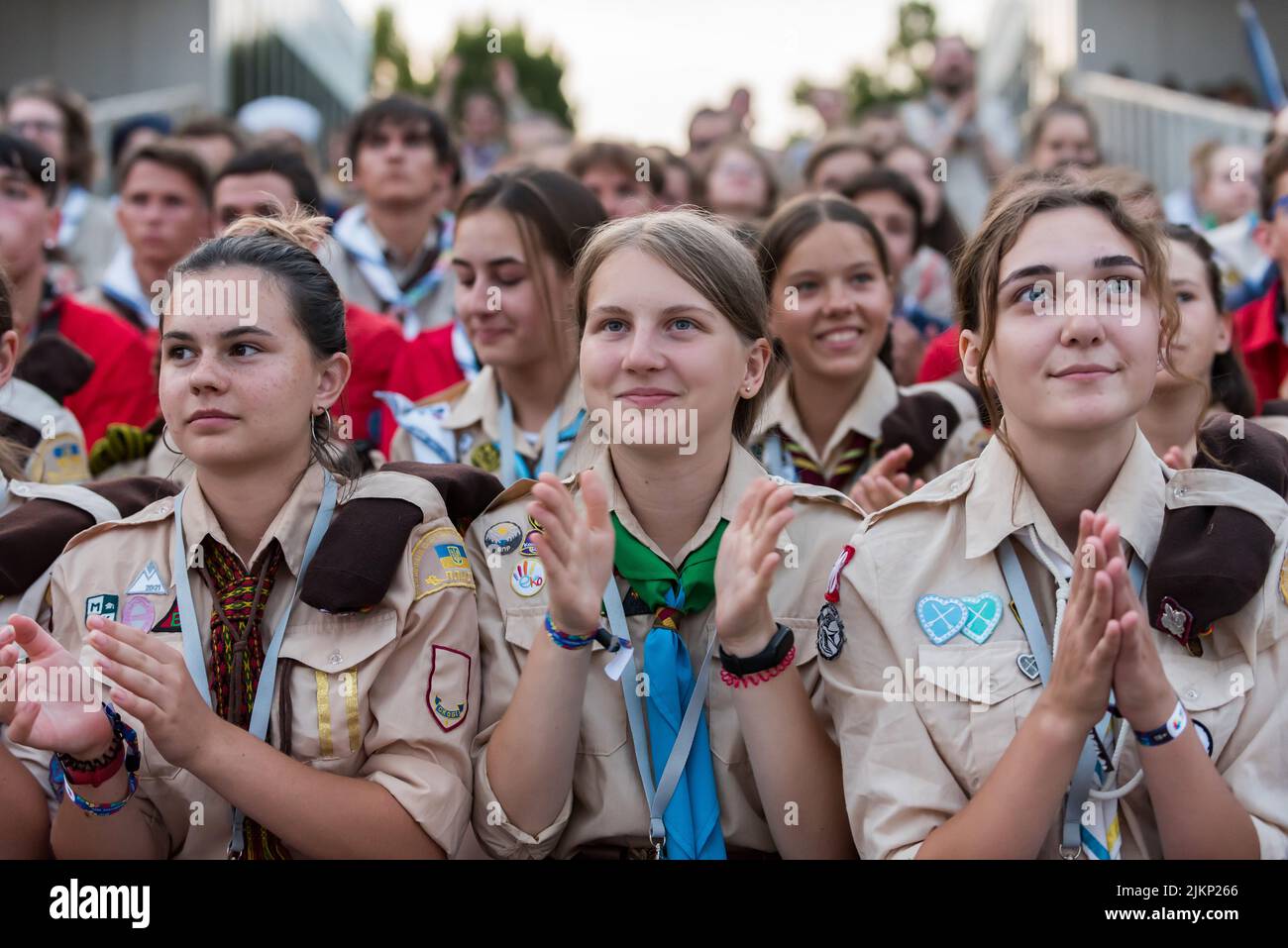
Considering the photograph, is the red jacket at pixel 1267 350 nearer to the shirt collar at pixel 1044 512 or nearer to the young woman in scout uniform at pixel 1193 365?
the young woman in scout uniform at pixel 1193 365

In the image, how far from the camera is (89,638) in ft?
8.17

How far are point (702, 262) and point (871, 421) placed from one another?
1411mm

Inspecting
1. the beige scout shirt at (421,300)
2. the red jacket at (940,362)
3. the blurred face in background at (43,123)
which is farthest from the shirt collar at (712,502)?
the blurred face in background at (43,123)

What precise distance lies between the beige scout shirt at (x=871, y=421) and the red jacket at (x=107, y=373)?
7.48ft

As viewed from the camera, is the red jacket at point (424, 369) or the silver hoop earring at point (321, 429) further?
the red jacket at point (424, 369)

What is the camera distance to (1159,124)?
10109mm

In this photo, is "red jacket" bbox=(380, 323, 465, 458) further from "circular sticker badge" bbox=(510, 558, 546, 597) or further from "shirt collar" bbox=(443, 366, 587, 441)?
"circular sticker badge" bbox=(510, 558, 546, 597)

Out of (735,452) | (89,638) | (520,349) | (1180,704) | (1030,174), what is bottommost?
(1180,704)

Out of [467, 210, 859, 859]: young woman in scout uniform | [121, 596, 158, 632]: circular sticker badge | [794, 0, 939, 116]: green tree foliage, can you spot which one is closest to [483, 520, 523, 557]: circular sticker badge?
[467, 210, 859, 859]: young woman in scout uniform

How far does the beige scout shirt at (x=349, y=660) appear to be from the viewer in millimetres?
2740
